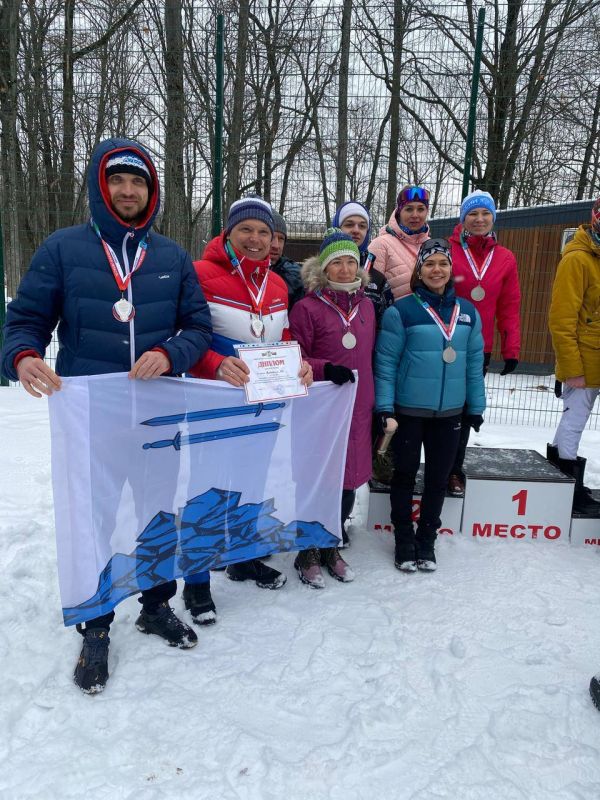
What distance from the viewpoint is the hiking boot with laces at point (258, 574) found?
340 centimetres

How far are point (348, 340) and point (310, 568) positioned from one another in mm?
1307

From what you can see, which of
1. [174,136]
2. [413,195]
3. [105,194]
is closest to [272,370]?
[105,194]

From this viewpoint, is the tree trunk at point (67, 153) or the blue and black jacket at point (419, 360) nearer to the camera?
the blue and black jacket at point (419, 360)

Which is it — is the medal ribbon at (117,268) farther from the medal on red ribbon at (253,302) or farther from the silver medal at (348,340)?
the silver medal at (348,340)

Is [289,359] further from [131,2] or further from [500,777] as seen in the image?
[131,2]

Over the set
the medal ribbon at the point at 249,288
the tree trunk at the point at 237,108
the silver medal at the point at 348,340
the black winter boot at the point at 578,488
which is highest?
the tree trunk at the point at 237,108

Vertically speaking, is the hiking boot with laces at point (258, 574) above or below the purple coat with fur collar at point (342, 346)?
below

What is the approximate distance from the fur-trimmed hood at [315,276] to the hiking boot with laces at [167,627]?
5.87ft

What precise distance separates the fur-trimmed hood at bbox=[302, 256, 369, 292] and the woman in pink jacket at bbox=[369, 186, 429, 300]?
677 millimetres

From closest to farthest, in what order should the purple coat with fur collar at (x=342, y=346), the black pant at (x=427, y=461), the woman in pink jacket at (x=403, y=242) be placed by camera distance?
the purple coat with fur collar at (x=342, y=346) → the black pant at (x=427, y=461) → the woman in pink jacket at (x=403, y=242)

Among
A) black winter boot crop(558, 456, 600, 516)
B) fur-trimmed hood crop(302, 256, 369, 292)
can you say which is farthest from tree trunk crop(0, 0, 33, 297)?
black winter boot crop(558, 456, 600, 516)

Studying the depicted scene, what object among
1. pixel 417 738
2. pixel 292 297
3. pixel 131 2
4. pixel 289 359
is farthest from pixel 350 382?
pixel 131 2

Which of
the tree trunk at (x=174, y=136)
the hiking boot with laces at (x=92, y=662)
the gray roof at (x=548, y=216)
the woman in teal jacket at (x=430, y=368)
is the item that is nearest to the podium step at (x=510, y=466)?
the woman in teal jacket at (x=430, y=368)

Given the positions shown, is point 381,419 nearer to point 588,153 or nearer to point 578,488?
point 578,488
